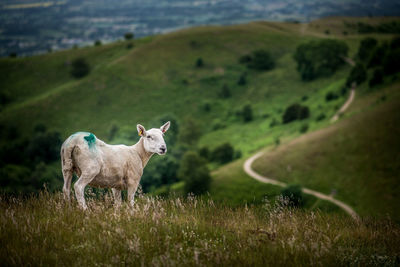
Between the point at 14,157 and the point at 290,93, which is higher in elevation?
the point at 290,93

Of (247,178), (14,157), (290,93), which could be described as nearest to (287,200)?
(247,178)

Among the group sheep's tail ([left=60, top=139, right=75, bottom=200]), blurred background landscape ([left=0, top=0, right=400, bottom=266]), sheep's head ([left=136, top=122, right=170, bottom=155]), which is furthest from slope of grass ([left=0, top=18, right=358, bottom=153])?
sheep's tail ([left=60, top=139, right=75, bottom=200])

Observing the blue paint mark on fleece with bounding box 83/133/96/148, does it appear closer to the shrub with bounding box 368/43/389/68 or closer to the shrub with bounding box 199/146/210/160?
the shrub with bounding box 199/146/210/160

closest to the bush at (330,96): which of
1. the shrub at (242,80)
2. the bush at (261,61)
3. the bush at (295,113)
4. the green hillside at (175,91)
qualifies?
the green hillside at (175,91)

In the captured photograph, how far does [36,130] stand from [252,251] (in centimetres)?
13823

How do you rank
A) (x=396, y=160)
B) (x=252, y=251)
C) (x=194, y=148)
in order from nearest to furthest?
(x=252, y=251), (x=396, y=160), (x=194, y=148)

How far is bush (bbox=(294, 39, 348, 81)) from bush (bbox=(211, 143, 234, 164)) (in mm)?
60767

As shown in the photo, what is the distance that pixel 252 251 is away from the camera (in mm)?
7707

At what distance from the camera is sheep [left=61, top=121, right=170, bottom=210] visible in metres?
10.5

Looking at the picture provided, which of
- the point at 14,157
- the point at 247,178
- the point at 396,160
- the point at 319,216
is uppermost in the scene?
the point at 319,216

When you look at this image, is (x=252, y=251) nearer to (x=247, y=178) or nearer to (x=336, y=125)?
(x=247, y=178)

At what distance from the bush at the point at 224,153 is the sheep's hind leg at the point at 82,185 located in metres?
103

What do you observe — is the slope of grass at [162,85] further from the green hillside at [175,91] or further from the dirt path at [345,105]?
the dirt path at [345,105]

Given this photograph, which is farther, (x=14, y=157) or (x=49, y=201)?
(x=14, y=157)
